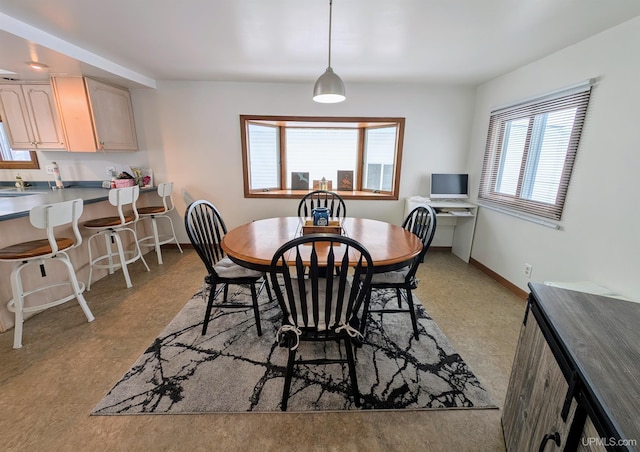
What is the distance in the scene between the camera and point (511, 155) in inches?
114

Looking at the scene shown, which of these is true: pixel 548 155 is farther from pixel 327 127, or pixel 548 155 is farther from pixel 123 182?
pixel 123 182

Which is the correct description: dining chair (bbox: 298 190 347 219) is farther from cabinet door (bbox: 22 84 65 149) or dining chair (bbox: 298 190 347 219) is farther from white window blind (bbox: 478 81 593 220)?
cabinet door (bbox: 22 84 65 149)

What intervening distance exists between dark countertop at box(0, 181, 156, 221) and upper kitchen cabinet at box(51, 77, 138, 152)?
1.84 feet

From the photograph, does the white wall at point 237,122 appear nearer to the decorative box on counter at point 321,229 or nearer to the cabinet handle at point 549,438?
the decorative box on counter at point 321,229

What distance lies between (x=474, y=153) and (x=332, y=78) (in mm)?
2589

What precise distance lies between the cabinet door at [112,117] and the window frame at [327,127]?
57.6 inches

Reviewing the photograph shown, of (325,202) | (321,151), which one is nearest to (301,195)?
(321,151)

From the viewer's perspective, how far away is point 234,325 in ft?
7.04

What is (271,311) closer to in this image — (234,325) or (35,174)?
(234,325)

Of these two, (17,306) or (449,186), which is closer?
(17,306)

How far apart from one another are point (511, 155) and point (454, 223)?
46.9 inches

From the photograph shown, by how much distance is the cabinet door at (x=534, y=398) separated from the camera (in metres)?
0.84

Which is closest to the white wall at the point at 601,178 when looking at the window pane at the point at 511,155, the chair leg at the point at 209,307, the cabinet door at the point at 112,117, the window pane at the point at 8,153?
the window pane at the point at 511,155

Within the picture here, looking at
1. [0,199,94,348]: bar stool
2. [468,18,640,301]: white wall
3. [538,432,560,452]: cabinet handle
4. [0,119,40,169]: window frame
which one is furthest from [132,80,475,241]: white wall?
[538,432,560,452]: cabinet handle
